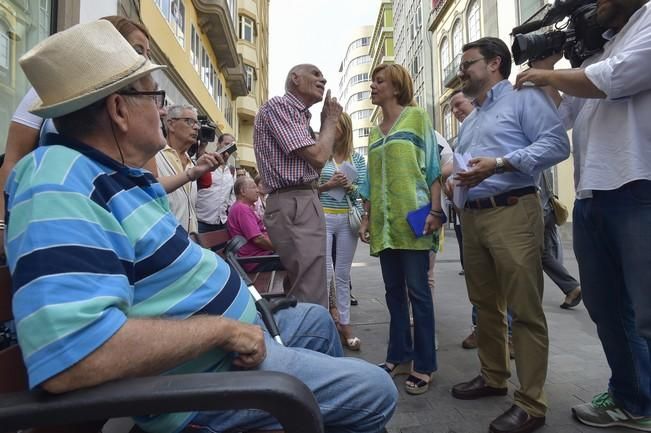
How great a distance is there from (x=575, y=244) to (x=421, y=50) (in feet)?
100

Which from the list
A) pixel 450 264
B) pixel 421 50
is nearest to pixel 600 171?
pixel 450 264

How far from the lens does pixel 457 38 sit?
23.5 m

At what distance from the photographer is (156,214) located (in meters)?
1.23

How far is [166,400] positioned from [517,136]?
2.19 meters

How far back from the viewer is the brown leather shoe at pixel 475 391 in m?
2.57

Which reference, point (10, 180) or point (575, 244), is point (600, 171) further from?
point (10, 180)

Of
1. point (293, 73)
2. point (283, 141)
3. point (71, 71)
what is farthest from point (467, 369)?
point (71, 71)

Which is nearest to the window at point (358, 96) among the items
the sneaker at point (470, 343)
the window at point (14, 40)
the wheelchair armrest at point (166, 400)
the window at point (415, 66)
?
the window at point (415, 66)

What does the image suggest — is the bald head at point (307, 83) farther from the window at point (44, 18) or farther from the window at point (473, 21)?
the window at point (473, 21)

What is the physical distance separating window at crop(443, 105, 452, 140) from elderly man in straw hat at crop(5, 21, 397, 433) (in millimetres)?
25425

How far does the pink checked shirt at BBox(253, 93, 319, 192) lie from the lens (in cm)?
246

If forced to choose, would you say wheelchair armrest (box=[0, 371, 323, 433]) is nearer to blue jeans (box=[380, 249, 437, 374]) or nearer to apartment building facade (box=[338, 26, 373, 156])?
blue jeans (box=[380, 249, 437, 374])

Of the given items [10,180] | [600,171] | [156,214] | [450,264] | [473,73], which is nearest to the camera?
[10,180]

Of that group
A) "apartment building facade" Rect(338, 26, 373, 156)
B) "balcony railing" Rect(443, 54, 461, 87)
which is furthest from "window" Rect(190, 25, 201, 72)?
"apartment building facade" Rect(338, 26, 373, 156)
